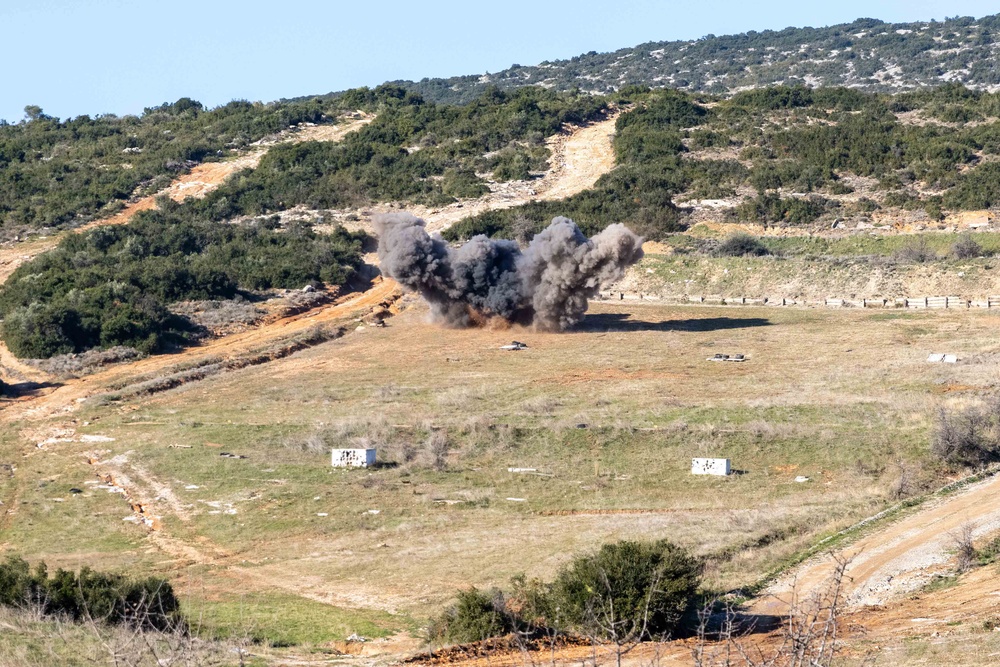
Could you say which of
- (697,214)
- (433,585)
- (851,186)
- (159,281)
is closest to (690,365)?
(433,585)

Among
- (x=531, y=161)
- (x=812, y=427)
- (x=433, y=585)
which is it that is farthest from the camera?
(x=531, y=161)

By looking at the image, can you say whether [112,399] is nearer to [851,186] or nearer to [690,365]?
[690,365]

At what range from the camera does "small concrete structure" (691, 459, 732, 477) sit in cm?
3716

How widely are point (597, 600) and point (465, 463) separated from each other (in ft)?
55.6

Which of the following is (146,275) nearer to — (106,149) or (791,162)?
(106,149)

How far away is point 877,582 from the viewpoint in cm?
2636

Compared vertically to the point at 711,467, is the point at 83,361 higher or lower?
→ higher

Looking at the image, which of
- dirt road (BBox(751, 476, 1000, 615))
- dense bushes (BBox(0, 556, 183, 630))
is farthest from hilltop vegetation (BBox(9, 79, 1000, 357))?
dirt road (BBox(751, 476, 1000, 615))

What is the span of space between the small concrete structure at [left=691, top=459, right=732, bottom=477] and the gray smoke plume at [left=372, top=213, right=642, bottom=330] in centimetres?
1634

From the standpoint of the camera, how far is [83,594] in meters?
24.5

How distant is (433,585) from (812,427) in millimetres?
16027

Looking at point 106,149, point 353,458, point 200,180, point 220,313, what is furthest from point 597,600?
point 106,149

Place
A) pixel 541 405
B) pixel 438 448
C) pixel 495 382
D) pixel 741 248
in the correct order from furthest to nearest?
1. pixel 741 248
2. pixel 495 382
3. pixel 541 405
4. pixel 438 448

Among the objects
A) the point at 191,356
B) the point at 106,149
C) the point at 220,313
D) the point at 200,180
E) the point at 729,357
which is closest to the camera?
the point at 729,357
